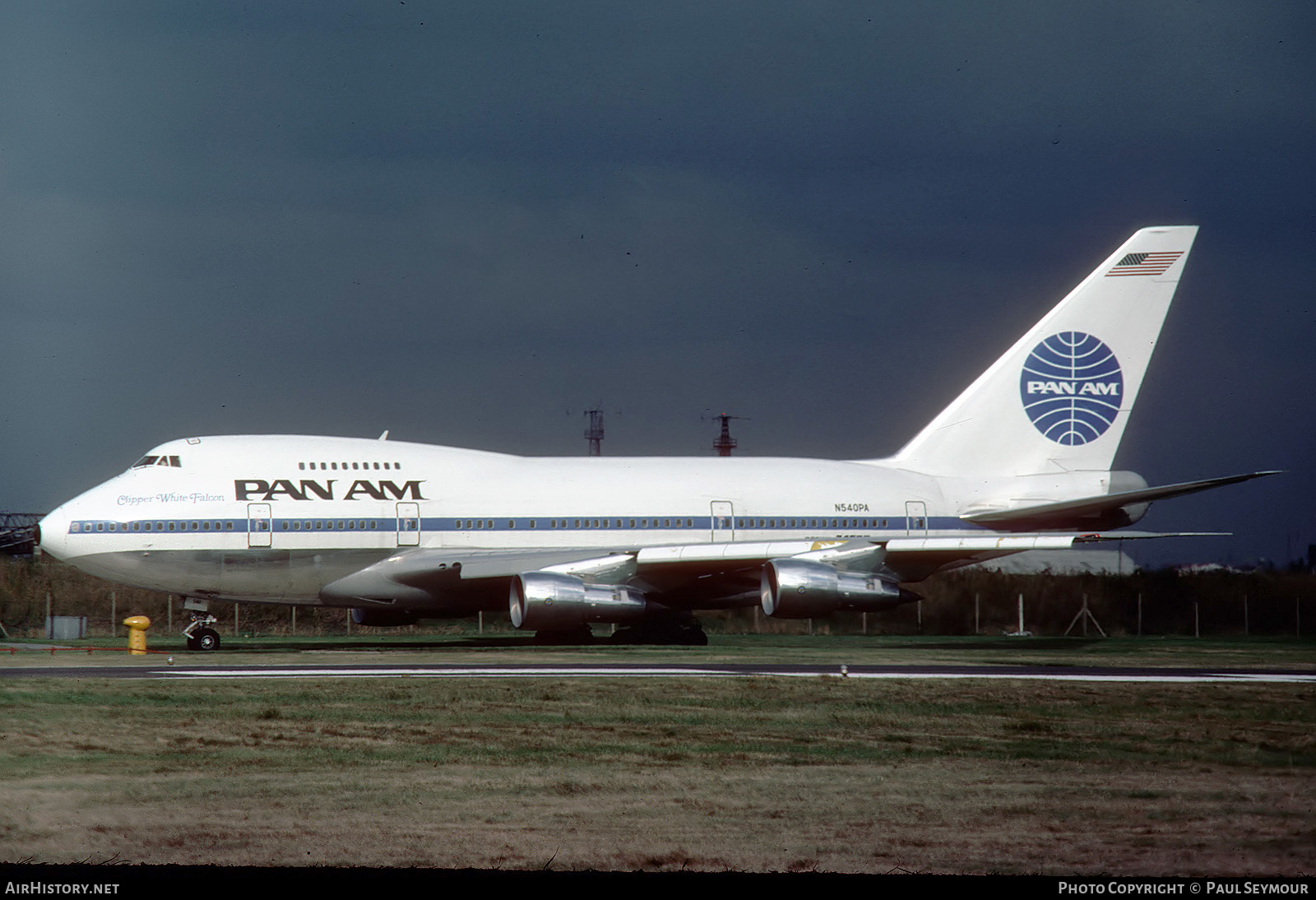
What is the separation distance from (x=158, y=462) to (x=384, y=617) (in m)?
6.58

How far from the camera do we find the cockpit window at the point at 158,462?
31.5 m

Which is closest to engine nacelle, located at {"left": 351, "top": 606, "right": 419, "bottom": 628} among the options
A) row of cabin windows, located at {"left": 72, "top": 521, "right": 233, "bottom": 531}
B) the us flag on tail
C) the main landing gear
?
the main landing gear

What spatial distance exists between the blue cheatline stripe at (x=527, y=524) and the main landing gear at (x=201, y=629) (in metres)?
2.00

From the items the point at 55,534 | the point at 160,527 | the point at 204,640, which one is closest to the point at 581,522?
the point at 204,640

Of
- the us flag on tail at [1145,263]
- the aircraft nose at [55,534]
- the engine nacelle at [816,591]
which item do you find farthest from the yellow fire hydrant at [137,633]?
the us flag on tail at [1145,263]

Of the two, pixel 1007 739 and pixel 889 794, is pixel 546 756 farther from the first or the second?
pixel 1007 739

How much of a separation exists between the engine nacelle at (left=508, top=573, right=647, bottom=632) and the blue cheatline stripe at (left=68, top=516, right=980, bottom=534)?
3.07 meters

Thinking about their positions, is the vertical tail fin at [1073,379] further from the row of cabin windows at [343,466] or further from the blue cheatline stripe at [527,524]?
the row of cabin windows at [343,466]

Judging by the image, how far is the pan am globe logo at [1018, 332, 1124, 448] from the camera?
37.0 m

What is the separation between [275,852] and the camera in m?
8.52

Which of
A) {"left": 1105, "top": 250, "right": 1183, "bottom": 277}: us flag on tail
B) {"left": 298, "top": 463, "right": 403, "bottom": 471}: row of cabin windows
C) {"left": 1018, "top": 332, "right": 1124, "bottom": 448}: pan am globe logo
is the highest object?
{"left": 1105, "top": 250, "right": 1183, "bottom": 277}: us flag on tail

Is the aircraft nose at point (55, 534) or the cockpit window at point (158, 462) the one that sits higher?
the cockpit window at point (158, 462)

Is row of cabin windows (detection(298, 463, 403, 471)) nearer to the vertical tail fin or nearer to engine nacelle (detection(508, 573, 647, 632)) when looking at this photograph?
engine nacelle (detection(508, 573, 647, 632))

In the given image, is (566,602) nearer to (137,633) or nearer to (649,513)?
(649,513)
